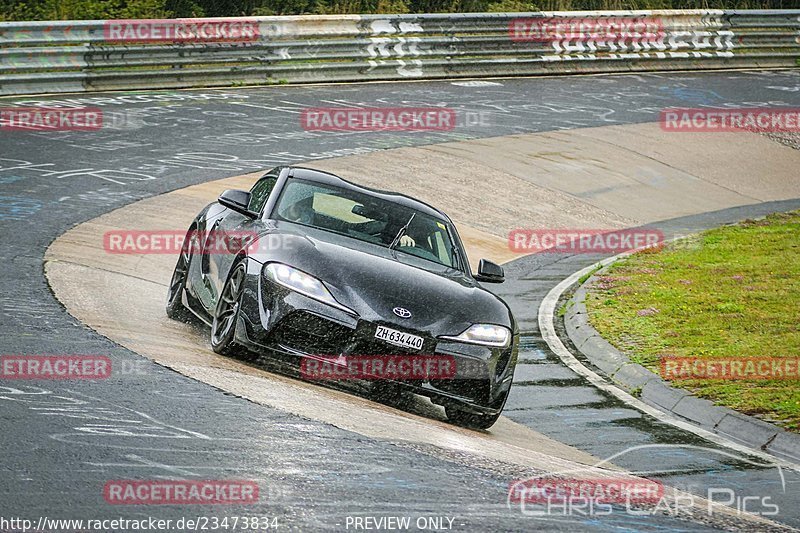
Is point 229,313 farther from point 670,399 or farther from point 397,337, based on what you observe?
point 670,399

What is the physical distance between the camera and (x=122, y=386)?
749 cm

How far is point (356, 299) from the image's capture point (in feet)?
26.7

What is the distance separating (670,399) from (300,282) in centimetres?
393

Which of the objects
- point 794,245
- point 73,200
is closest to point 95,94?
point 73,200

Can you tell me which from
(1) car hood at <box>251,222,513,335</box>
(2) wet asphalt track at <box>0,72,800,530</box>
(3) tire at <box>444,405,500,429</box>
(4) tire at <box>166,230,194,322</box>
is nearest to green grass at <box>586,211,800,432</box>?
(2) wet asphalt track at <box>0,72,800,530</box>

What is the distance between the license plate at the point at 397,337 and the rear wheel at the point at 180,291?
279 cm

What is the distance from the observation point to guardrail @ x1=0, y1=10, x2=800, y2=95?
2178 centimetres

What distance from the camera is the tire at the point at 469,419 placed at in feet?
28.2

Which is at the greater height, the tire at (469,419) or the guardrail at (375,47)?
the guardrail at (375,47)

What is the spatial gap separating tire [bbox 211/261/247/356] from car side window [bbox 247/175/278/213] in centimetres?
116

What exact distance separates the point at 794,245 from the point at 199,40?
1201cm

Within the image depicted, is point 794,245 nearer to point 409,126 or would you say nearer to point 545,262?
point 545,262

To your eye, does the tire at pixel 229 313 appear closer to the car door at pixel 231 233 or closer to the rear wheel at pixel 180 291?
the car door at pixel 231 233

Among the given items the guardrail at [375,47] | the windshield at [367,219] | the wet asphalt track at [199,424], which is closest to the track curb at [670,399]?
the wet asphalt track at [199,424]
